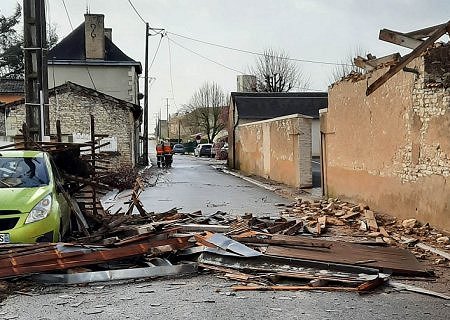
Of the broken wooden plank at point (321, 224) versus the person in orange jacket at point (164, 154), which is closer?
the broken wooden plank at point (321, 224)

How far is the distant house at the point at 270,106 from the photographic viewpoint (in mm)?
44531

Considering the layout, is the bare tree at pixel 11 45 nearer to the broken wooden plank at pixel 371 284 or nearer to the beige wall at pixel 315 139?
the beige wall at pixel 315 139

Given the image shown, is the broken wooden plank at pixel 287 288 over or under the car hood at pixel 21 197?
under

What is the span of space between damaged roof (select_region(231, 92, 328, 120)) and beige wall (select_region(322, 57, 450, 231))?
2764cm

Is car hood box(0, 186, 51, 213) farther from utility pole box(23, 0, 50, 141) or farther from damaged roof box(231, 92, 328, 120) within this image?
damaged roof box(231, 92, 328, 120)

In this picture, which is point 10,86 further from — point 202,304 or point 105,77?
point 202,304

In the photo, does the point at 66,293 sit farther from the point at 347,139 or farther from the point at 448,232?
the point at 347,139

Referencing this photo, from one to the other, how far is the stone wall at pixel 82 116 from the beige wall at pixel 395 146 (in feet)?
58.9

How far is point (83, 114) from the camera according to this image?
32.4 meters

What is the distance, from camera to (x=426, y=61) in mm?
11344

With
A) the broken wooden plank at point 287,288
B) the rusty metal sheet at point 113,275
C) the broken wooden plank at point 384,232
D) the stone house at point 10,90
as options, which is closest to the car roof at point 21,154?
the rusty metal sheet at point 113,275

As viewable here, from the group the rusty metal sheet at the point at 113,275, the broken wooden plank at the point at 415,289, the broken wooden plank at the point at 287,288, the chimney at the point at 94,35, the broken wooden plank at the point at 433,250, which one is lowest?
the broken wooden plank at the point at 433,250

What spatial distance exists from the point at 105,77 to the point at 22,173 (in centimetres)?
3793

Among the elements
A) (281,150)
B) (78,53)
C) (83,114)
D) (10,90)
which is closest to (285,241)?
(281,150)
